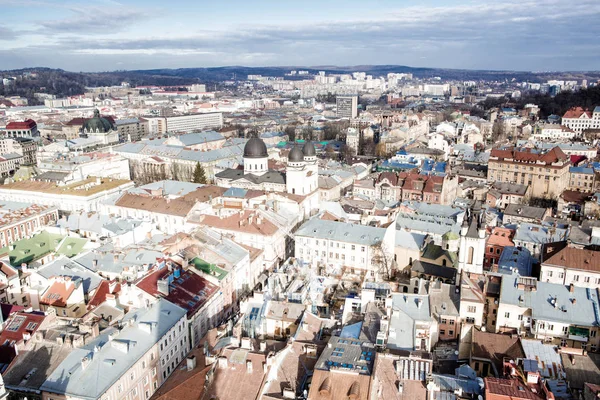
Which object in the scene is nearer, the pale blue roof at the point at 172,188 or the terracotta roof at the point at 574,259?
the terracotta roof at the point at 574,259

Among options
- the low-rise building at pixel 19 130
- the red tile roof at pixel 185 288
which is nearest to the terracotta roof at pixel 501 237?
the red tile roof at pixel 185 288

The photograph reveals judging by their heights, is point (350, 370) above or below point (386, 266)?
above

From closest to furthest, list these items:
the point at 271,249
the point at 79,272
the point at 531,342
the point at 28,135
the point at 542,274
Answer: the point at 531,342
the point at 79,272
the point at 542,274
the point at 271,249
the point at 28,135

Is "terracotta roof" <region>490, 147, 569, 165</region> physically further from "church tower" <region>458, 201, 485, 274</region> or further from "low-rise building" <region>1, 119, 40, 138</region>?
"low-rise building" <region>1, 119, 40, 138</region>

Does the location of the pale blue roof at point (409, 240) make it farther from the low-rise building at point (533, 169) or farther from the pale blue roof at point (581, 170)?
the pale blue roof at point (581, 170)

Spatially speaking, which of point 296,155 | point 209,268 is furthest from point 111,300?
point 296,155

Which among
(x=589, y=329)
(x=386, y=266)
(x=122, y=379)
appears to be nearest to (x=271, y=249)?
(x=386, y=266)

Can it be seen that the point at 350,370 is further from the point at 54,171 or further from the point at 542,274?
the point at 54,171
